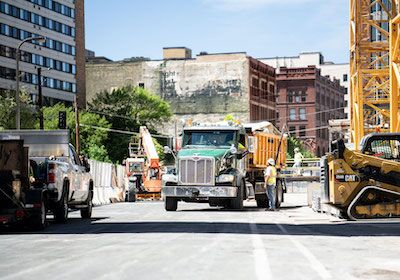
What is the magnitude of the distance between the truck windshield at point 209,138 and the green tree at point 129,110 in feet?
226

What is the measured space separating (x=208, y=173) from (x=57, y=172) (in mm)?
9450

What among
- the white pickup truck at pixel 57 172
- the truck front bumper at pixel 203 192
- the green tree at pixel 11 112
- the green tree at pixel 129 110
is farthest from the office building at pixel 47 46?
the white pickup truck at pixel 57 172

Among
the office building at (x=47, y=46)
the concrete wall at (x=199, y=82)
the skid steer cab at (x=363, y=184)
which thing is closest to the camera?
the skid steer cab at (x=363, y=184)

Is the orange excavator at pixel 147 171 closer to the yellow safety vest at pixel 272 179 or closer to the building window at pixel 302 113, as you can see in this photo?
the yellow safety vest at pixel 272 179

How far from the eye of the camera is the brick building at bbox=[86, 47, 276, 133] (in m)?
115

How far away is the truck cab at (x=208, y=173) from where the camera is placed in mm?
30906

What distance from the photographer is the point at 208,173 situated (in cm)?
3103

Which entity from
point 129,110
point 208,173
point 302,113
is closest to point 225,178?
point 208,173

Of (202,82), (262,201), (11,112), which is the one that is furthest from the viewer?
(202,82)

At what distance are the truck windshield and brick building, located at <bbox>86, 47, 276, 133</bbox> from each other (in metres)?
80.9

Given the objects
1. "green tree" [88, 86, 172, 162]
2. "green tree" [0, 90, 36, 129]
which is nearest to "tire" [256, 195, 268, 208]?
"green tree" [0, 90, 36, 129]

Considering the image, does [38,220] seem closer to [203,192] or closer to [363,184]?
[363,184]

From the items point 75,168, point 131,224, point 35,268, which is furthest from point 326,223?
point 35,268

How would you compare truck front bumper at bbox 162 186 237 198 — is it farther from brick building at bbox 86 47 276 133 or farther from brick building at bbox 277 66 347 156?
brick building at bbox 277 66 347 156
